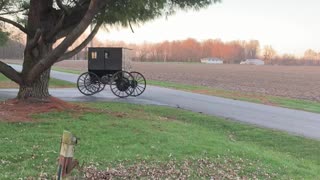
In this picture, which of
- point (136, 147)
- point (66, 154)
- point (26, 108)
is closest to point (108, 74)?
point (26, 108)

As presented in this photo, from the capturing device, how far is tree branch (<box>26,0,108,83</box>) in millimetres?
11812

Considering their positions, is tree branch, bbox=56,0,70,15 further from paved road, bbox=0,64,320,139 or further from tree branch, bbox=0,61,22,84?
paved road, bbox=0,64,320,139

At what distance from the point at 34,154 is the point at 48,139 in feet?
4.40

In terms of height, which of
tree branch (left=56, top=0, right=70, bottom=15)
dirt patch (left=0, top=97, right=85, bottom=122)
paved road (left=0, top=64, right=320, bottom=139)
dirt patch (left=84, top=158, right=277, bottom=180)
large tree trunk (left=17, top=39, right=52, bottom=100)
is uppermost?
tree branch (left=56, top=0, right=70, bottom=15)

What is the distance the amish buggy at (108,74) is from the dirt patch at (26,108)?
9.12m

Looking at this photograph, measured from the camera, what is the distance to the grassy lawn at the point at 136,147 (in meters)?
7.59

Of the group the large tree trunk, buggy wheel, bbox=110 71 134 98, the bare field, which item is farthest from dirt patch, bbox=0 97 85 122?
the bare field

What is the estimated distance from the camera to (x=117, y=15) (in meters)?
13.8

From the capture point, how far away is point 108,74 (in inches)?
949

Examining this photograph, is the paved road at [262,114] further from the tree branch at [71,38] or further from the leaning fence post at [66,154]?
the leaning fence post at [66,154]

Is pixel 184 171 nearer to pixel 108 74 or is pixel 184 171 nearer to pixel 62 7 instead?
pixel 62 7

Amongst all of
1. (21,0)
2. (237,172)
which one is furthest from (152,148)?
(21,0)

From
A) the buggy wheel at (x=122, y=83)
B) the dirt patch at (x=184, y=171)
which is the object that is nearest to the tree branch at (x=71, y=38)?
the dirt patch at (x=184, y=171)

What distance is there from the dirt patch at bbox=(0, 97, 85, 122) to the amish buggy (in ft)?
29.9
